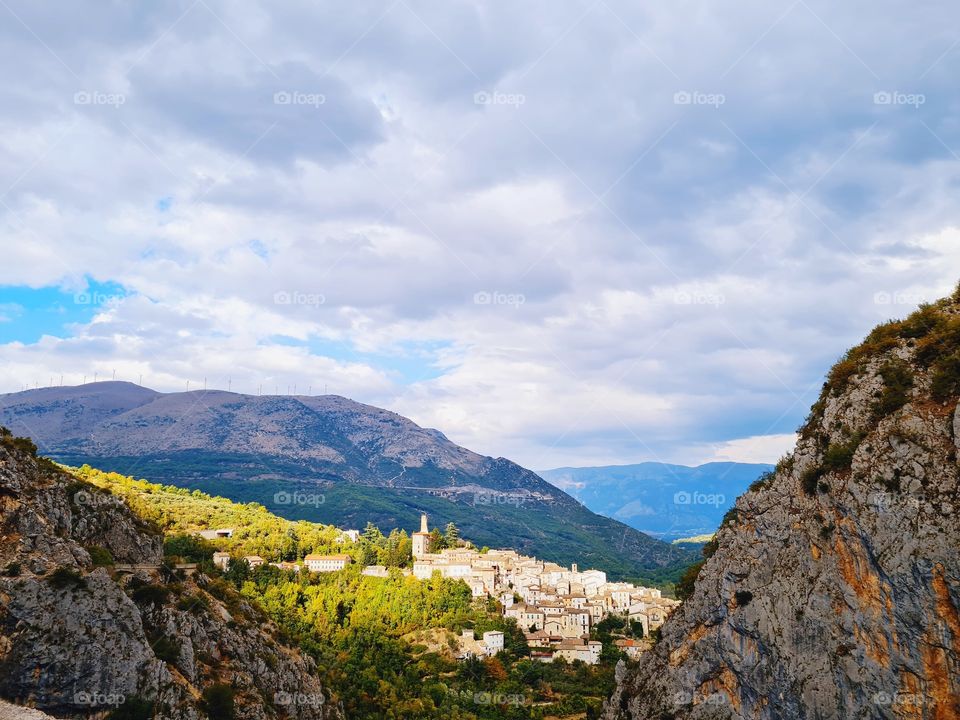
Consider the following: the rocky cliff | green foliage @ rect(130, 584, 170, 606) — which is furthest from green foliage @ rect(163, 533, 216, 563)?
green foliage @ rect(130, 584, 170, 606)

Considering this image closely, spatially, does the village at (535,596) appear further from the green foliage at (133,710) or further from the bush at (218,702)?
the green foliage at (133,710)

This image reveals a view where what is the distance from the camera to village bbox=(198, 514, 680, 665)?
63156 millimetres

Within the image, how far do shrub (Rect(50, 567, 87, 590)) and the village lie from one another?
1690 inches

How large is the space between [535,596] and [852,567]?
6488 cm

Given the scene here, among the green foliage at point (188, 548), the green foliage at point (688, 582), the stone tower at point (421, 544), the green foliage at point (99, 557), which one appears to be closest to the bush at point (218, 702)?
the green foliage at point (99, 557)

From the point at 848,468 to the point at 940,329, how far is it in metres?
5.39

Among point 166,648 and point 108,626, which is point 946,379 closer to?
point 108,626

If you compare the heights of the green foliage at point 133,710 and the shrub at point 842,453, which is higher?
the shrub at point 842,453

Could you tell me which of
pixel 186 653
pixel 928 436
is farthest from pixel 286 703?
pixel 928 436

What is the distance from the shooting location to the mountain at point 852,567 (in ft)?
56.7

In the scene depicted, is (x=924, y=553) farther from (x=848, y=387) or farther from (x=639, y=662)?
(x=639, y=662)

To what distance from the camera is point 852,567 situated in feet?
63.0

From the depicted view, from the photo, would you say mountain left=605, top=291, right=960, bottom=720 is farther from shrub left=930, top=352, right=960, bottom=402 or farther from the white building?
the white building

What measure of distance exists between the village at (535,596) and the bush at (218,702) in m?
36.3
